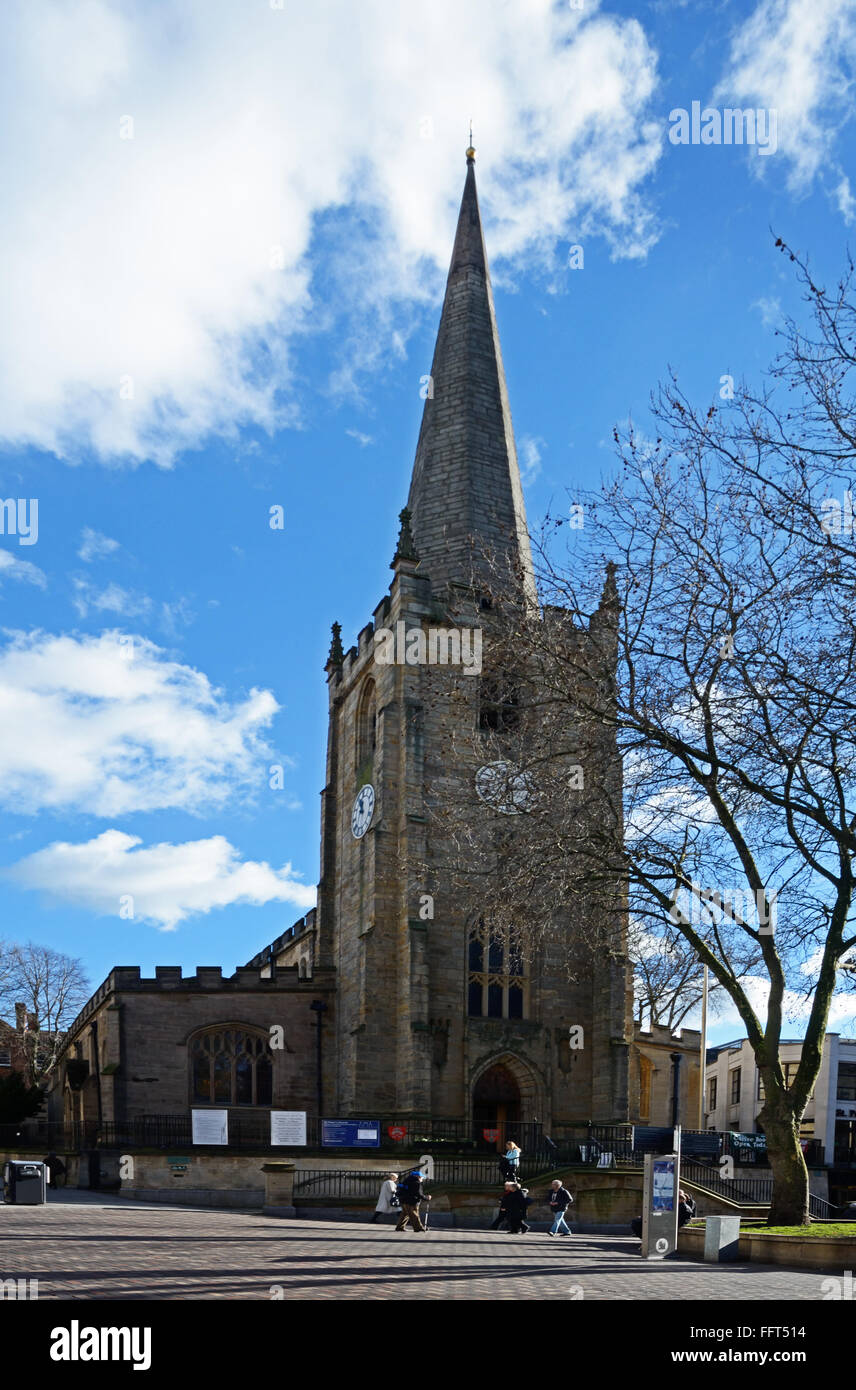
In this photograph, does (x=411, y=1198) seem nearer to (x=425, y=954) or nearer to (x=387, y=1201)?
(x=387, y=1201)

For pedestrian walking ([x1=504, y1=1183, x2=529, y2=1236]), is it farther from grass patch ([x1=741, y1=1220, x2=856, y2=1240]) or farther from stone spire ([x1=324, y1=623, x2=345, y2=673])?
stone spire ([x1=324, y1=623, x2=345, y2=673])

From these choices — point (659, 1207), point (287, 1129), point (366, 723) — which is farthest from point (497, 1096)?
point (659, 1207)

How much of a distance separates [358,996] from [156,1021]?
6.41 m

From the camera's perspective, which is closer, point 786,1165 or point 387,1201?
point 786,1165

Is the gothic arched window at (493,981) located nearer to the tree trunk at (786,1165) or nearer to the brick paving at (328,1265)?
the brick paving at (328,1265)

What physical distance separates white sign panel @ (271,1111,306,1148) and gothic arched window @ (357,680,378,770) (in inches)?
568

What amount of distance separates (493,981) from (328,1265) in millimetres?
23504

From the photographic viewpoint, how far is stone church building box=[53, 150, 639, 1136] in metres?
36.5

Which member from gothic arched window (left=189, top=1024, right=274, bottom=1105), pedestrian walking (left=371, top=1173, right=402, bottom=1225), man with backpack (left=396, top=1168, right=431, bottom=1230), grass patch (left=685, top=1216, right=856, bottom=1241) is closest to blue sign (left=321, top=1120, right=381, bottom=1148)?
pedestrian walking (left=371, top=1173, right=402, bottom=1225)

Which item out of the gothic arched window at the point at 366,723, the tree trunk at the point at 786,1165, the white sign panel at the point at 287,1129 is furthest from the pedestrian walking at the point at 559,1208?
the gothic arched window at the point at 366,723

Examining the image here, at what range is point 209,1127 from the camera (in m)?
31.6

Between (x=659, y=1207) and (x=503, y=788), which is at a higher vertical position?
(x=503, y=788)
